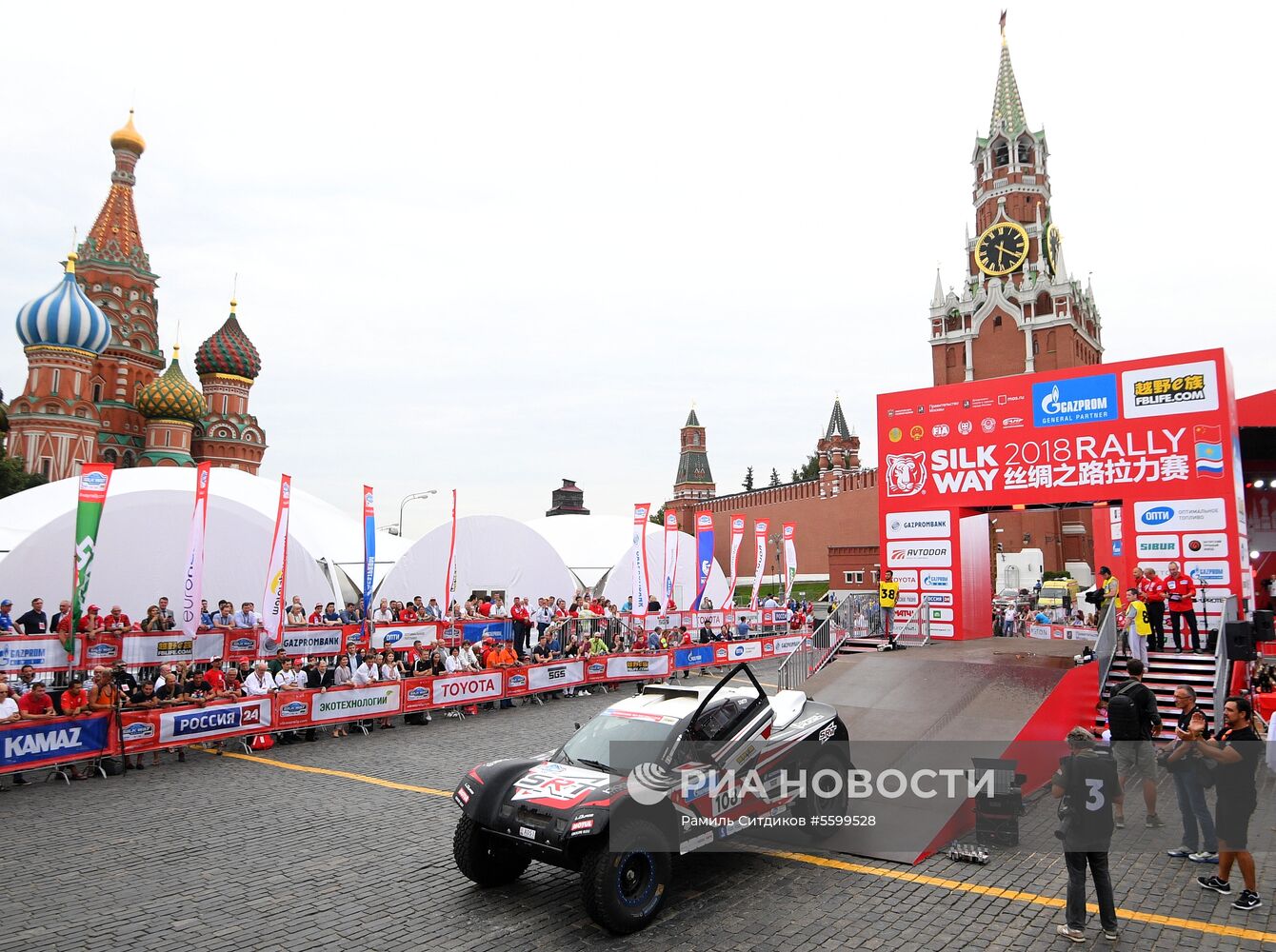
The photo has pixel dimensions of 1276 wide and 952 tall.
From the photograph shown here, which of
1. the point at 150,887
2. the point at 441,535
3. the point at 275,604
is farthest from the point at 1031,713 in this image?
the point at 441,535

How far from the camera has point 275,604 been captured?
19.8 metres

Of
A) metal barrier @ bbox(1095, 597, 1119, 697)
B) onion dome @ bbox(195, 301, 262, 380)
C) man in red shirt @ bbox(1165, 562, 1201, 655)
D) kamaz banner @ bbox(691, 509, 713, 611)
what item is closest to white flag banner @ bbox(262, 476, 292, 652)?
kamaz banner @ bbox(691, 509, 713, 611)

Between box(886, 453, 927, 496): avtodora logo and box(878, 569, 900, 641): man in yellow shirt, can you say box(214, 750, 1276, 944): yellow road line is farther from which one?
box(886, 453, 927, 496): avtodora logo

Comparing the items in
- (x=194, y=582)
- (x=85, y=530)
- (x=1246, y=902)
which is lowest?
(x=1246, y=902)

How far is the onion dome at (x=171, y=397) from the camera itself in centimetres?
5725

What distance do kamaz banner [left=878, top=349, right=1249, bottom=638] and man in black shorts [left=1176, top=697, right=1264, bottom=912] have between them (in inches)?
452

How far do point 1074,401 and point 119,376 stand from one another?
65.3 meters

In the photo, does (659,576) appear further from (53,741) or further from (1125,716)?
(1125,716)

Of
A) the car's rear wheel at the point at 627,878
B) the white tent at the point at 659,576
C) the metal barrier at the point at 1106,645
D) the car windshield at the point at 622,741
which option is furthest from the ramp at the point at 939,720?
the white tent at the point at 659,576

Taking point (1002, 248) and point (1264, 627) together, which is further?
point (1002, 248)

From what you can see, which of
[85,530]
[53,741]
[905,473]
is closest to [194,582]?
[85,530]

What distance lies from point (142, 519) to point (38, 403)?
35262mm

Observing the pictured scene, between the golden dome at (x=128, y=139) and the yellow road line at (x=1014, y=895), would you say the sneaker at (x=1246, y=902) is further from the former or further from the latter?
the golden dome at (x=128, y=139)

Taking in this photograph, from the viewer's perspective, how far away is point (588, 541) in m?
50.3
